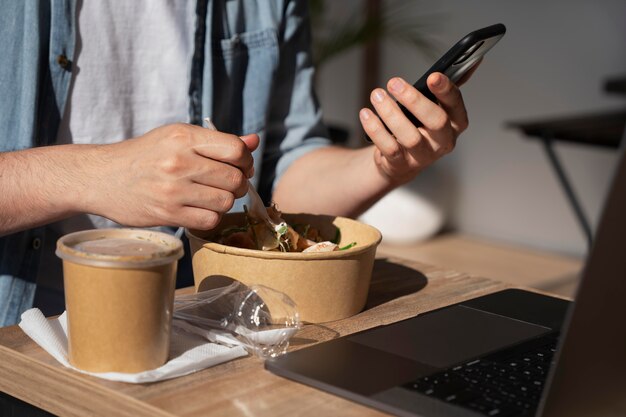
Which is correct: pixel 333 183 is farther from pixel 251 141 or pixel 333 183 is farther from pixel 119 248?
pixel 119 248

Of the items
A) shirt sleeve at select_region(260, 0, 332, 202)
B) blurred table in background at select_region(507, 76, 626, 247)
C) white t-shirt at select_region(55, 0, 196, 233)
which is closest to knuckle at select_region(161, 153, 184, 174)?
white t-shirt at select_region(55, 0, 196, 233)

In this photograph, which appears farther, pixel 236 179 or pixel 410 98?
pixel 410 98

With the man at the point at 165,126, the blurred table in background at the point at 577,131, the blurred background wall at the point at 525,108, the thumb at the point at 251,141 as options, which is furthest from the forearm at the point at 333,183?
the blurred background wall at the point at 525,108

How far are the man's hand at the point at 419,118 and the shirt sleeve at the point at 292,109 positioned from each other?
15.4 inches

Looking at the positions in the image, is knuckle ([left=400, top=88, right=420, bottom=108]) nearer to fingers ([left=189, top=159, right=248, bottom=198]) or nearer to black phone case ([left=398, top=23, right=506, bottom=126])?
black phone case ([left=398, top=23, right=506, bottom=126])

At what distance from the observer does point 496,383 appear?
36.2 inches

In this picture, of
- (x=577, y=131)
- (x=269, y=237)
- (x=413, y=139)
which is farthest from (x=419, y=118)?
(x=577, y=131)

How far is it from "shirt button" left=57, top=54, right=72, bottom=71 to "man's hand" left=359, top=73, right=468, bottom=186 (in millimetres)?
481

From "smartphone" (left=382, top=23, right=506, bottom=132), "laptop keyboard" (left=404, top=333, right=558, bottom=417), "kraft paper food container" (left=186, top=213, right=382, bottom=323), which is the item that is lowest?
"laptop keyboard" (left=404, top=333, right=558, bottom=417)

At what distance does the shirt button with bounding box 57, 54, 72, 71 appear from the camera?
4.67 ft

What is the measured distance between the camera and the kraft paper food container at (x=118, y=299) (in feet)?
2.85

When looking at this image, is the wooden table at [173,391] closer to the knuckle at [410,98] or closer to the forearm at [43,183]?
the forearm at [43,183]

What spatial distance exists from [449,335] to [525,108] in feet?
10.4

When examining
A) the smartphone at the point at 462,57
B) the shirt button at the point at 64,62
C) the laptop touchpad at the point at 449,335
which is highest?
the smartphone at the point at 462,57
